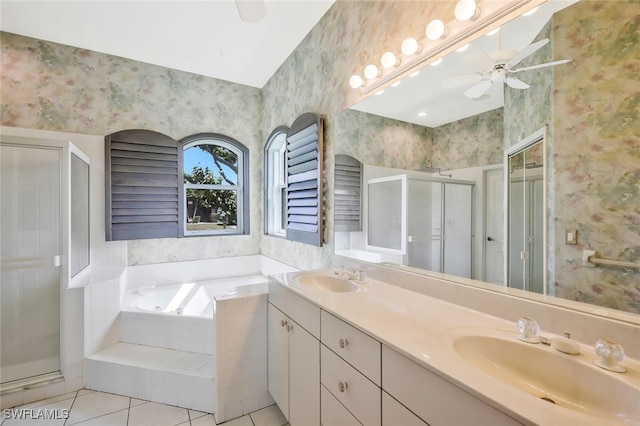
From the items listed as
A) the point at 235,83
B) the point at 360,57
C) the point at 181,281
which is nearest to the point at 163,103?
the point at 235,83

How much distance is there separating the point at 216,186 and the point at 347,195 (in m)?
2.10

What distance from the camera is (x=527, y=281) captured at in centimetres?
108

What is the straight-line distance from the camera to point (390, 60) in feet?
5.41

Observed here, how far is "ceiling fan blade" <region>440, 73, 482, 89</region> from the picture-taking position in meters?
1.25

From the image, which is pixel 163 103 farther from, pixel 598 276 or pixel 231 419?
pixel 598 276

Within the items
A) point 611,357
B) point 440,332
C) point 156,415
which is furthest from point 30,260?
point 611,357

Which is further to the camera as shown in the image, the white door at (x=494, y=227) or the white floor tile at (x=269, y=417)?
the white floor tile at (x=269, y=417)

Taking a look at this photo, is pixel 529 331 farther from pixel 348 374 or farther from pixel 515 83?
pixel 515 83

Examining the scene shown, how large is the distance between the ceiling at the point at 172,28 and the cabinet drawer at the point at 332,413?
2.59m

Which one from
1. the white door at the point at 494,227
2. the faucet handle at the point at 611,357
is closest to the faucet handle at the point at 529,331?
the faucet handle at the point at 611,357

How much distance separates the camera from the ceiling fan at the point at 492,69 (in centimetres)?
105

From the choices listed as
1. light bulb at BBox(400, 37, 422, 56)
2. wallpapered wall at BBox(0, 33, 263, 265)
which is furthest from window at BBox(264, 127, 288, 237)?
light bulb at BBox(400, 37, 422, 56)

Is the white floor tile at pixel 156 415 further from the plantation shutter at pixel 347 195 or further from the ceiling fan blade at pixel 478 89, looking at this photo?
the ceiling fan blade at pixel 478 89

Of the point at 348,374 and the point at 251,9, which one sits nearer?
the point at 348,374
